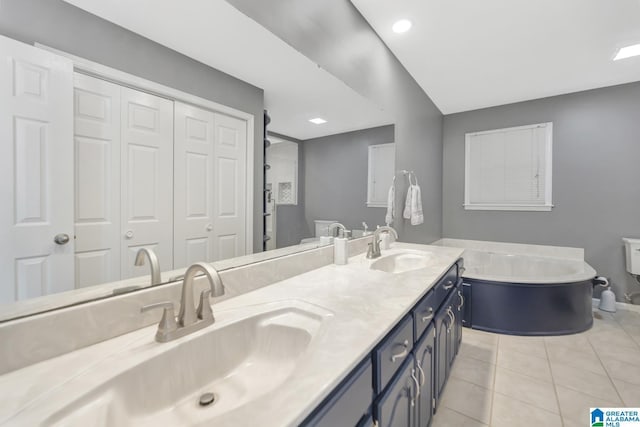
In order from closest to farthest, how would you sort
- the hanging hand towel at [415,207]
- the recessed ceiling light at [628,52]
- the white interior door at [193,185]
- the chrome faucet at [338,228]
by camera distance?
the white interior door at [193,185] → the chrome faucet at [338,228] → the recessed ceiling light at [628,52] → the hanging hand towel at [415,207]

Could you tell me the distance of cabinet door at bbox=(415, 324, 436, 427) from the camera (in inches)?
46.4

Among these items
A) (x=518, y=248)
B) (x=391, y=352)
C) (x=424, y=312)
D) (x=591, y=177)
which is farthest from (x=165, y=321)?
(x=591, y=177)

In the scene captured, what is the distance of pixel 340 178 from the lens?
6.42 ft

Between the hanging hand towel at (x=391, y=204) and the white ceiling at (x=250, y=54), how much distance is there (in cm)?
75

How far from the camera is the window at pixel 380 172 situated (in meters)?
2.23

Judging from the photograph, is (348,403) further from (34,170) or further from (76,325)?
(34,170)

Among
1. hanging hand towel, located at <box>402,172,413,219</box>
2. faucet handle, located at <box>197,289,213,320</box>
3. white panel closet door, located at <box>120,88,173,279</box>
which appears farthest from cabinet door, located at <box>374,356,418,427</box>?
hanging hand towel, located at <box>402,172,413,219</box>

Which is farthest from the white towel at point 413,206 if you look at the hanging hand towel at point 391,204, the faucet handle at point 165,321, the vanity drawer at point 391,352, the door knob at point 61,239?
the door knob at point 61,239

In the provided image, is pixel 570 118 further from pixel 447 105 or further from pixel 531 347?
pixel 531 347

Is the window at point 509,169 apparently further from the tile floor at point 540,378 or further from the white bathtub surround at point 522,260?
the tile floor at point 540,378

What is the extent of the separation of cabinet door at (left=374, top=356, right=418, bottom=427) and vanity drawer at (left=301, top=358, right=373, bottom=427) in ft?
→ 0.32

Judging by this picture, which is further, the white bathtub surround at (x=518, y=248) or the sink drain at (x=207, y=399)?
the white bathtub surround at (x=518, y=248)

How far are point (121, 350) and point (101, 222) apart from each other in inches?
13.8

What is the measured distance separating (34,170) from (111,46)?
41 centimetres
